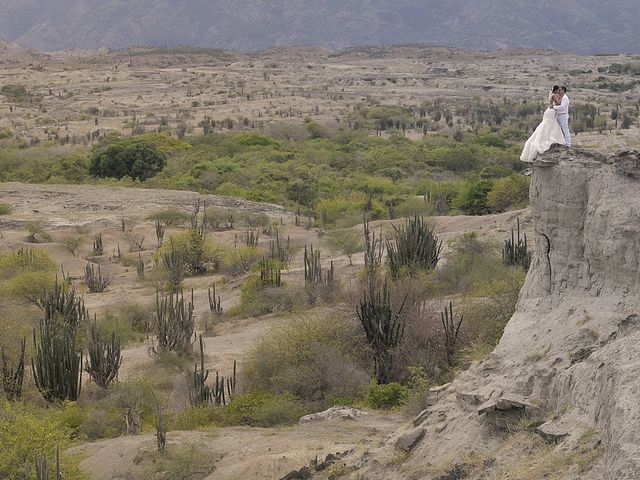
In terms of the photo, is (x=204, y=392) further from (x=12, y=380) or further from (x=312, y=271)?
(x=312, y=271)

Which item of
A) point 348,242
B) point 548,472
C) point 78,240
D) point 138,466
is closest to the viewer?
point 548,472

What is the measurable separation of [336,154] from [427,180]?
27.6ft

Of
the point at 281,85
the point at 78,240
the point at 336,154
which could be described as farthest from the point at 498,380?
the point at 281,85

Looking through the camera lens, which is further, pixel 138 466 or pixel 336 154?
pixel 336 154

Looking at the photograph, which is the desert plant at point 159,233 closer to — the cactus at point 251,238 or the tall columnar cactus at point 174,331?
the cactus at point 251,238

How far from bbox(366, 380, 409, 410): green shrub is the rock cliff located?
440 cm

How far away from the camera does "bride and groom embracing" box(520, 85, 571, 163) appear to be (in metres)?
10.9

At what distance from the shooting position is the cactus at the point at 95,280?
91.4ft

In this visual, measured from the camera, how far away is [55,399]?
52.8 feet

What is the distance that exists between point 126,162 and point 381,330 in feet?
109

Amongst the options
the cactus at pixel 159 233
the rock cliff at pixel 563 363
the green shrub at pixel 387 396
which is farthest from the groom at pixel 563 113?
the cactus at pixel 159 233

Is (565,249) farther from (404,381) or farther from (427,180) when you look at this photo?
(427,180)

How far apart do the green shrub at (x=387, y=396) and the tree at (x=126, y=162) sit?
109 feet

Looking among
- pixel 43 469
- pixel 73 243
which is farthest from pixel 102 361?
pixel 73 243
